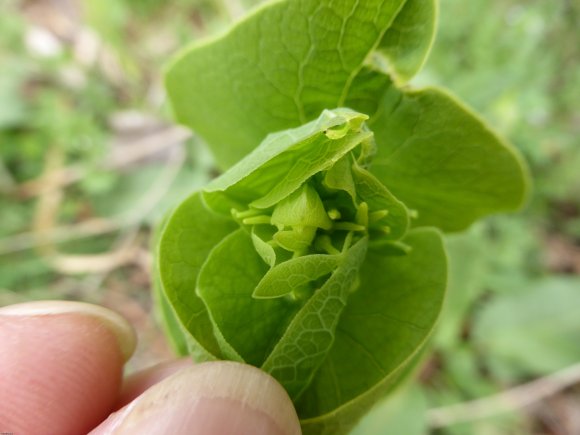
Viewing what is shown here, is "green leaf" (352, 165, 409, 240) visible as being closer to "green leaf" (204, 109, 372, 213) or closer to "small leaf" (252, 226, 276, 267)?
"green leaf" (204, 109, 372, 213)

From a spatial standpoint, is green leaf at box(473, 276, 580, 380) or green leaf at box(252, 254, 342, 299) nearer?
green leaf at box(252, 254, 342, 299)

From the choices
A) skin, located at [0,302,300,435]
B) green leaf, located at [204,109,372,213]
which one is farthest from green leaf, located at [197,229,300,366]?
skin, located at [0,302,300,435]

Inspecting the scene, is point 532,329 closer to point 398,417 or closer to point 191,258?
point 398,417

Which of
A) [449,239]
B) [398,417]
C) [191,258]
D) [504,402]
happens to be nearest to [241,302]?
[191,258]

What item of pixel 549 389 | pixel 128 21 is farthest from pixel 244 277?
pixel 128 21

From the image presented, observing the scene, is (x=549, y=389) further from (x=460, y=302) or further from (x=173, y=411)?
(x=173, y=411)

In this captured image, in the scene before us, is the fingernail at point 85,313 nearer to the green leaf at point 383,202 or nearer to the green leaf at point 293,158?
the green leaf at point 293,158

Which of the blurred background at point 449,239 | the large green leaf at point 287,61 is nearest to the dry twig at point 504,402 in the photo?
the blurred background at point 449,239
